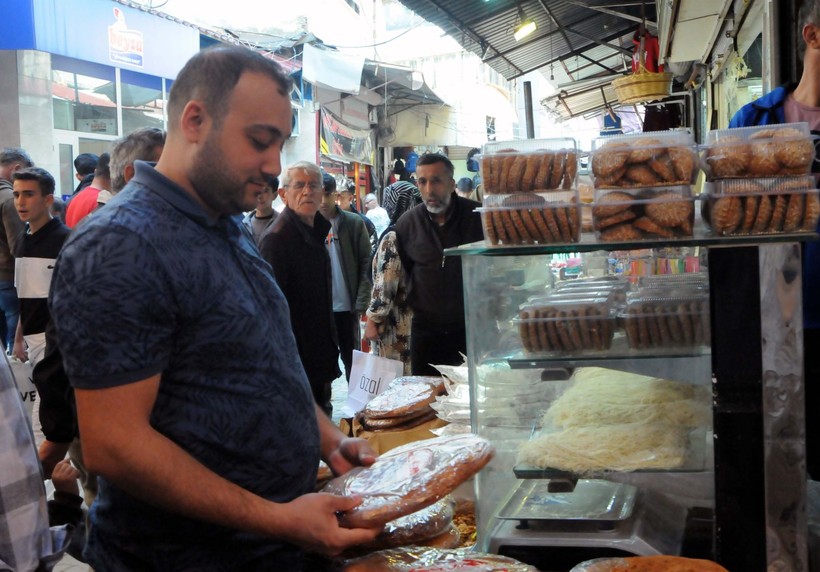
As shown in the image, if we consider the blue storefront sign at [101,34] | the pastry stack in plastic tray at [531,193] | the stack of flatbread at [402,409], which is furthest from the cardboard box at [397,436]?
the blue storefront sign at [101,34]

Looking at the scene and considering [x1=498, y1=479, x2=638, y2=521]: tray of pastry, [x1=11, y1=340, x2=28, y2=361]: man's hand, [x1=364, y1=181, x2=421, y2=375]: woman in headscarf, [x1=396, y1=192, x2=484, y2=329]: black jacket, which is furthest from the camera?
[x1=11, y1=340, x2=28, y2=361]: man's hand

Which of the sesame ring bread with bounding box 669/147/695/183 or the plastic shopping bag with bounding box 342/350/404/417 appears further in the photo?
the plastic shopping bag with bounding box 342/350/404/417

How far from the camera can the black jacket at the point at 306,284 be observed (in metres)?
4.84

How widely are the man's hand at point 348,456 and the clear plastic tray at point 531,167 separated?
679 millimetres

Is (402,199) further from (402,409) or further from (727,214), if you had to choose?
(727,214)

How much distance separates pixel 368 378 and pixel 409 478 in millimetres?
2600

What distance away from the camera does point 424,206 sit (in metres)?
5.05

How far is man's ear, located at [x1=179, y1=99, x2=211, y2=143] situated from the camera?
1470 mm

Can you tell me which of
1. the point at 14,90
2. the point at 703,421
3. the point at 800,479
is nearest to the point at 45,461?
the point at 703,421

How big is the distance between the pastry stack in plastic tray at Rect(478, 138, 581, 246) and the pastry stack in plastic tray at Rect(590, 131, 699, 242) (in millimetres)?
65

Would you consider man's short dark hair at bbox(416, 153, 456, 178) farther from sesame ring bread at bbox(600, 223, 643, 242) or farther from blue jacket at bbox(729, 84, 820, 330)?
sesame ring bread at bbox(600, 223, 643, 242)

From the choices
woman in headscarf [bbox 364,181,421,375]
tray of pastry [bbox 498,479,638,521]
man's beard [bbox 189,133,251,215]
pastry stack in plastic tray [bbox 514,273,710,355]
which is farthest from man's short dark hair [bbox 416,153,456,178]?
man's beard [bbox 189,133,251,215]

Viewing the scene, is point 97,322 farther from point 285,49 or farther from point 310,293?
point 285,49

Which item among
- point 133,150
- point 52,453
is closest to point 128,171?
point 133,150
